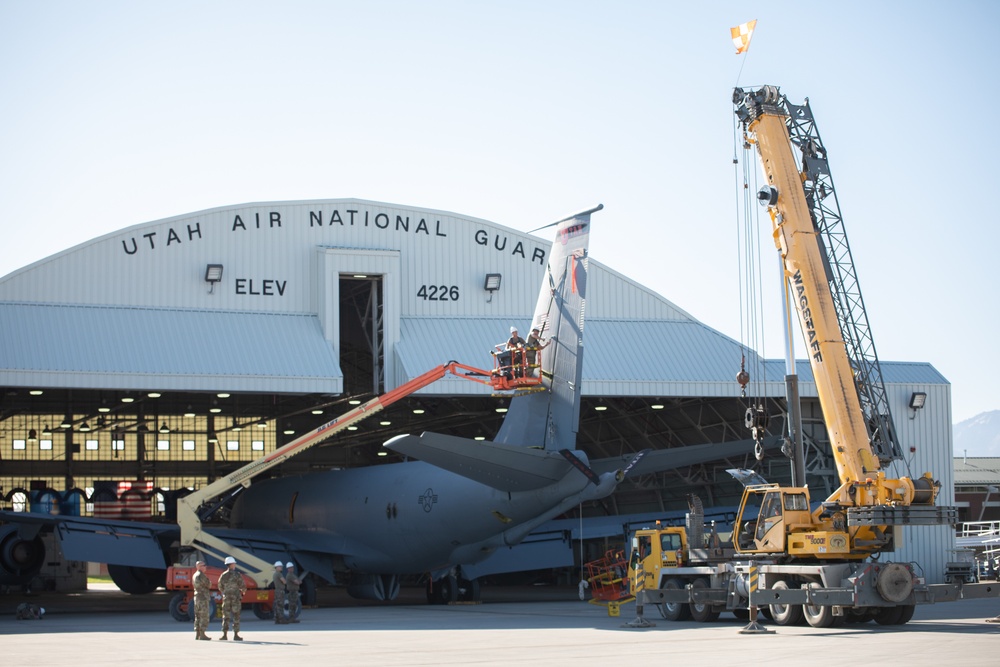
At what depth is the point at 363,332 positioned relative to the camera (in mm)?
40531

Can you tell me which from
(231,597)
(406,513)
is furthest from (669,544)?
(231,597)

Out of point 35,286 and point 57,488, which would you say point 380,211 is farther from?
point 57,488

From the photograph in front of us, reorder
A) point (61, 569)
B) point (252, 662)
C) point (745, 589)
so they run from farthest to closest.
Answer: point (61, 569) → point (745, 589) → point (252, 662)

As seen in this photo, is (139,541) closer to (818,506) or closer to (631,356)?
(631,356)

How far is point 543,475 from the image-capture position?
25.0 meters

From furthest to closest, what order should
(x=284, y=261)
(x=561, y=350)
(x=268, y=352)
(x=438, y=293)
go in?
(x=438, y=293), (x=284, y=261), (x=268, y=352), (x=561, y=350)

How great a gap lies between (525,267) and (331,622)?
14857 millimetres

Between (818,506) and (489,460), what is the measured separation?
6.49 m

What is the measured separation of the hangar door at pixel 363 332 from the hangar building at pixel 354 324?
9cm

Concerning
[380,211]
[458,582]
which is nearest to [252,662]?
[458,582]

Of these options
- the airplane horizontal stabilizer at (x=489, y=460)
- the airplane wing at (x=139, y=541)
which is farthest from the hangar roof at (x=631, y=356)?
the airplane horizontal stabilizer at (x=489, y=460)

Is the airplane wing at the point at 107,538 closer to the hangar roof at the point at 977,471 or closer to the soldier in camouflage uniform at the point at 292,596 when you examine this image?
the soldier in camouflage uniform at the point at 292,596

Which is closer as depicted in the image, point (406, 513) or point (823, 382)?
point (823, 382)

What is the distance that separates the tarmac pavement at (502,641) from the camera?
1577cm
